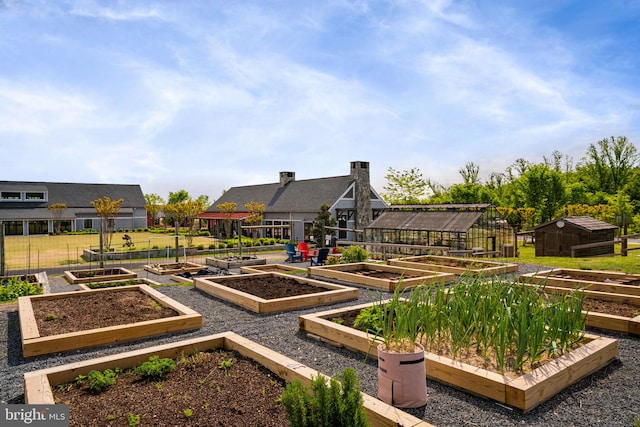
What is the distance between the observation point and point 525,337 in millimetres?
4172

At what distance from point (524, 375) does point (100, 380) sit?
415cm

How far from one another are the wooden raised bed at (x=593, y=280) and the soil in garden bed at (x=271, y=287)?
438 centimetres

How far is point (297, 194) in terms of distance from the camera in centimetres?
3684

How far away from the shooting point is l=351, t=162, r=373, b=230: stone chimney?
33750 millimetres

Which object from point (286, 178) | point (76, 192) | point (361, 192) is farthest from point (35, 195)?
point (361, 192)

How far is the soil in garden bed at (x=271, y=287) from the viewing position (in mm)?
8914

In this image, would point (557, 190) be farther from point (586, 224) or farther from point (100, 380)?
point (100, 380)

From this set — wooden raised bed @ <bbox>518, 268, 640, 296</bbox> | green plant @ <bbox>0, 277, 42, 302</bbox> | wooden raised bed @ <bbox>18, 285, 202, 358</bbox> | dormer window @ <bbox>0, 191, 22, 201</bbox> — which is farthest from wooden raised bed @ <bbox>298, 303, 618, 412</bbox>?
dormer window @ <bbox>0, 191, 22, 201</bbox>

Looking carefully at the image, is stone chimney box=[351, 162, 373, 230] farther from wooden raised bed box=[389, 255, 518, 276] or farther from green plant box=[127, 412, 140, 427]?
green plant box=[127, 412, 140, 427]

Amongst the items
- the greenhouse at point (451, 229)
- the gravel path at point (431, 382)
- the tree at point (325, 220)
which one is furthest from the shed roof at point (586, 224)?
Result: the gravel path at point (431, 382)

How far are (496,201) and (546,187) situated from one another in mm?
9715

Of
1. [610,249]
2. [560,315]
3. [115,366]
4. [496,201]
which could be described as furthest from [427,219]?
[496,201]

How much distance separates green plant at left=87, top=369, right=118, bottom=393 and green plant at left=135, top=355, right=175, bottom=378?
0.25m

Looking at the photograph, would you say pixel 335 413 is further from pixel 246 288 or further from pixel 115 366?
pixel 246 288
